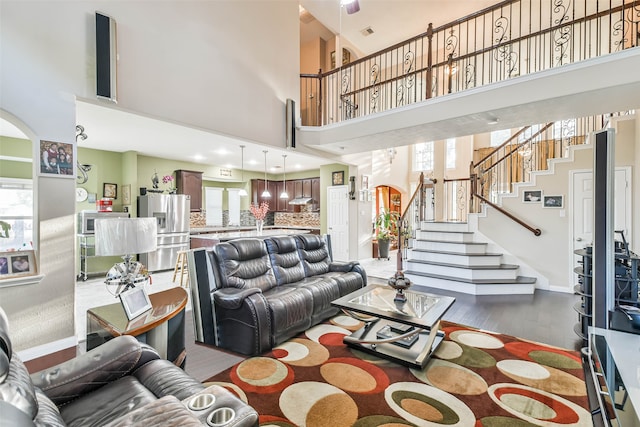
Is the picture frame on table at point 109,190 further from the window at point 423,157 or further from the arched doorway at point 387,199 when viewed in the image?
the window at point 423,157

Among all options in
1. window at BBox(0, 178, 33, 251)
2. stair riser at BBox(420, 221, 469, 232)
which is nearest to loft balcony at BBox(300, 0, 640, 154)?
stair riser at BBox(420, 221, 469, 232)

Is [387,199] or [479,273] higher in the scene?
[387,199]

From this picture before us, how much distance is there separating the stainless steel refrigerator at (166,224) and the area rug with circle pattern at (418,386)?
464 centimetres

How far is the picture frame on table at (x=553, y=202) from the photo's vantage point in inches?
197

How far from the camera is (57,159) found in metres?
2.92

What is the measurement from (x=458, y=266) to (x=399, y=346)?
2.99 meters

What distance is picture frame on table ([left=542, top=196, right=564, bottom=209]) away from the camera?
5.01m

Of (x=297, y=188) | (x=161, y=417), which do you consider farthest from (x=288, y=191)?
(x=161, y=417)

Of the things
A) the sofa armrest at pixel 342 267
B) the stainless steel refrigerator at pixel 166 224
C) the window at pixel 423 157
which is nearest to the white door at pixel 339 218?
the sofa armrest at pixel 342 267

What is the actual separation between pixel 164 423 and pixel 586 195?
6299 millimetres

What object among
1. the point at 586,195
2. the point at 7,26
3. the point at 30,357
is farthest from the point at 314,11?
the point at 30,357

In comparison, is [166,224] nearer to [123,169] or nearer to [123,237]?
[123,169]

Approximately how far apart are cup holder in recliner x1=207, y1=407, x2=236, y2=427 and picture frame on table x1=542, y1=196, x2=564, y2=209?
600cm

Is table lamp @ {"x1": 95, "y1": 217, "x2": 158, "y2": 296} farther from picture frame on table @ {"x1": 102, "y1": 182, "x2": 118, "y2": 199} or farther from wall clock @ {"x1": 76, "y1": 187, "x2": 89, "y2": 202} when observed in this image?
picture frame on table @ {"x1": 102, "y1": 182, "x2": 118, "y2": 199}
